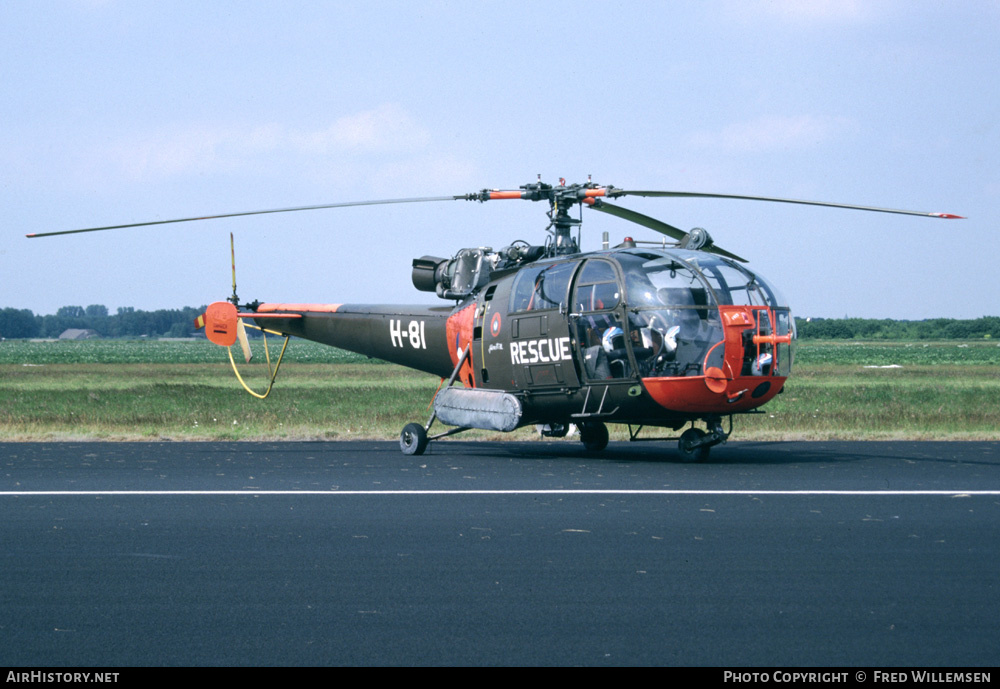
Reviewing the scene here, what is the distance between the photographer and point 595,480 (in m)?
10.9

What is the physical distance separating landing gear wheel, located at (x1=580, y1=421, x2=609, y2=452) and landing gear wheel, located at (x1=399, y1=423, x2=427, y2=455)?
2288 millimetres

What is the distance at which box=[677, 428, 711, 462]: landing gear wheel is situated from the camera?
1273 cm

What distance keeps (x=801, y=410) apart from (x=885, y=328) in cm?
14463

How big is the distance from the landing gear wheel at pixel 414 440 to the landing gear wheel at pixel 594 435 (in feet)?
7.51

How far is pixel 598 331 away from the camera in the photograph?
1247cm

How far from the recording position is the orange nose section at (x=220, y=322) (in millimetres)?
17000

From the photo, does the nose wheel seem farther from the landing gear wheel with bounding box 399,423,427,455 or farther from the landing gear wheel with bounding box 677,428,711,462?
the landing gear wheel with bounding box 399,423,427,455

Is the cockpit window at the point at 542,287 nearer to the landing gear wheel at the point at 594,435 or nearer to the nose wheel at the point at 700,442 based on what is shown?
the landing gear wheel at the point at 594,435

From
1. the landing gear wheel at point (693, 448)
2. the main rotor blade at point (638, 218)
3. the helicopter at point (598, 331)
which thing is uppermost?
the main rotor blade at point (638, 218)

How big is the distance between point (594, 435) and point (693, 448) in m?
2.10

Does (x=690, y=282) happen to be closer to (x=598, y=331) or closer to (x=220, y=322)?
(x=598, y=331)

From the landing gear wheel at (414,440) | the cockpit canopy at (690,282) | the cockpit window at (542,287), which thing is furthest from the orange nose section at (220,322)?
the cockpit canopy at (690,282)

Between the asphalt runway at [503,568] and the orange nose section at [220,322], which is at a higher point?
the orange nose section at [220,322]

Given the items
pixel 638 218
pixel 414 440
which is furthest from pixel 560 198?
pixel 414 440
